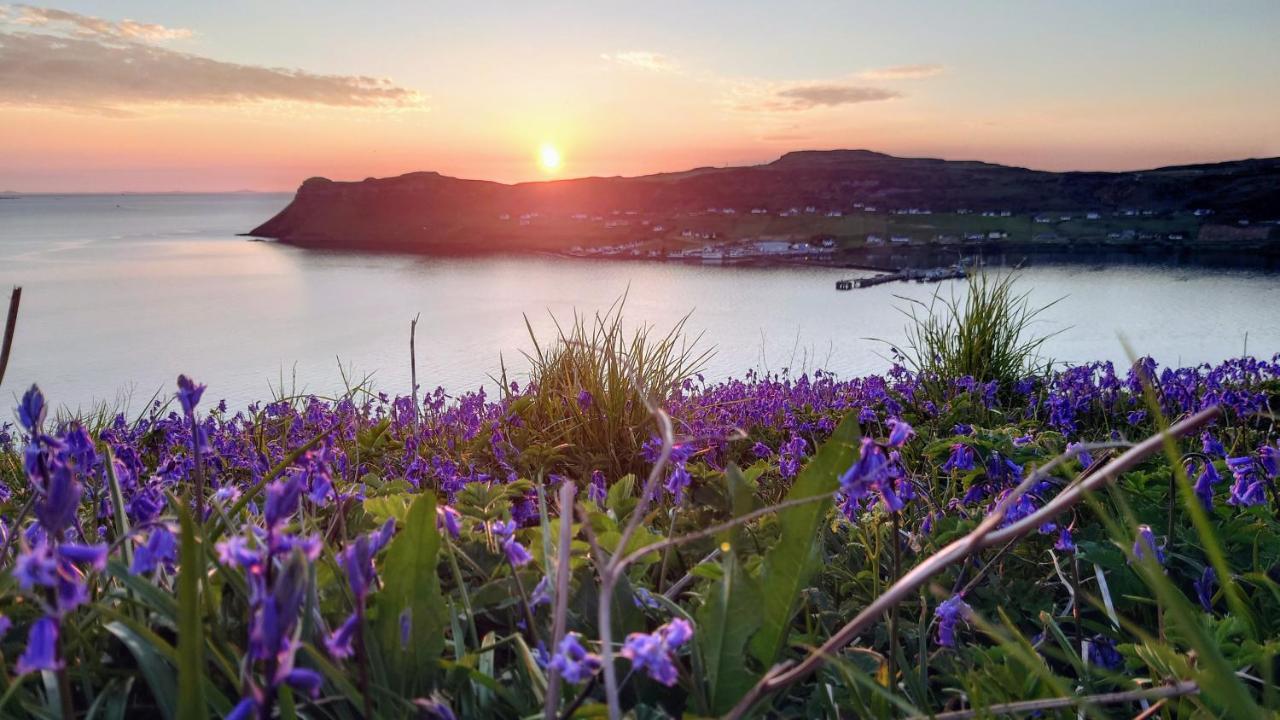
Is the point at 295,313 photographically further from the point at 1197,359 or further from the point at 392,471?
the point at 1197,359

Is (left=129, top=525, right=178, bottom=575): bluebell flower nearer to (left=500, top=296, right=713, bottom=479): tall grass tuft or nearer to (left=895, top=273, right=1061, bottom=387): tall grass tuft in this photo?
(left=500, top=296, right=713, bottom=479): tall grass tuft

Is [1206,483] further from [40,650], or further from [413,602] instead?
[40,650]

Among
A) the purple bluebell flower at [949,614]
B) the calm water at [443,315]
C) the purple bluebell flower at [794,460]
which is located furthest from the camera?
the calm water at [443,315]

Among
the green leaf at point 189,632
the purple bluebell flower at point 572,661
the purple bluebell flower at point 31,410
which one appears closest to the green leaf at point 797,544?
the purple bluebell flower at point 572,661

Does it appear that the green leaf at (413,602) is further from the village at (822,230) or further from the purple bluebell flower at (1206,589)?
the village at (822,230)

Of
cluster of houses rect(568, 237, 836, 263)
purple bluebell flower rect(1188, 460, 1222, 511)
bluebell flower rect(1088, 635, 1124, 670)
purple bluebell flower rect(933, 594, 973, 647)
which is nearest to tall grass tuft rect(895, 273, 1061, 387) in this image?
purple bluebell flower rect(1188, 460, 1222, 511)

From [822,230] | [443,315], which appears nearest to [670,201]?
[822,230]
